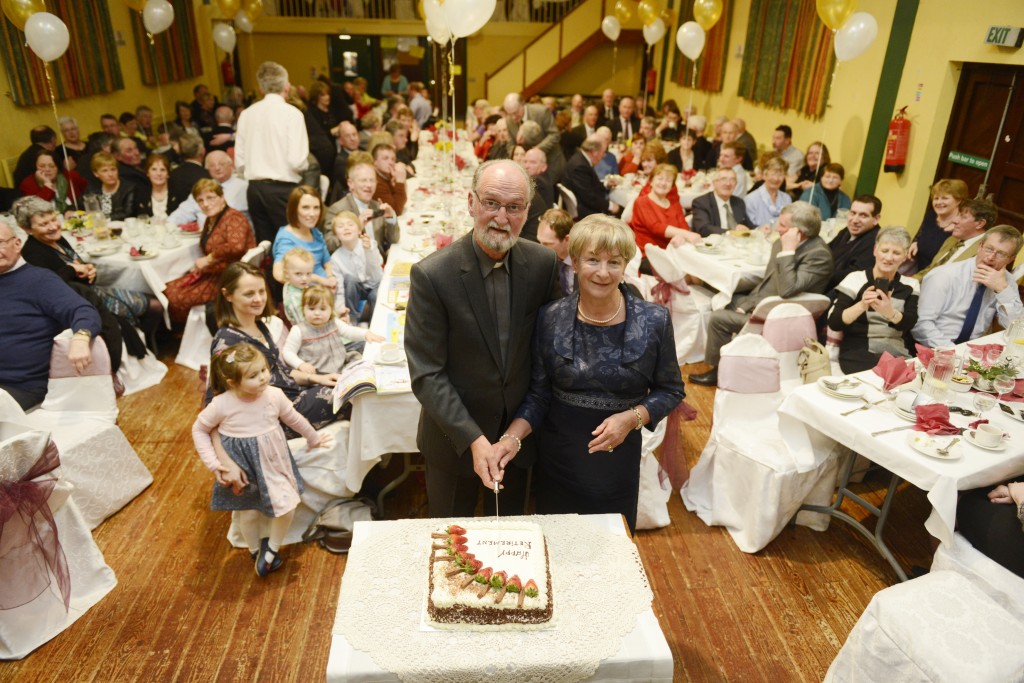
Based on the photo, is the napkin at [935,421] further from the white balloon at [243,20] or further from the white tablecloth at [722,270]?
the white balloon at [243,20]

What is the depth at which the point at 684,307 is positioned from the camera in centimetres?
477

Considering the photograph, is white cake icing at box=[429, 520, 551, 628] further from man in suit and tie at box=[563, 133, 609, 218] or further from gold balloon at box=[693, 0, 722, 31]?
gold balloon at box=[693, 0, 722, 31]

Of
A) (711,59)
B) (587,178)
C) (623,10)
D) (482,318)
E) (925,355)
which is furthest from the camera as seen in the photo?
(623,10)

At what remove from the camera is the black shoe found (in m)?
4.66

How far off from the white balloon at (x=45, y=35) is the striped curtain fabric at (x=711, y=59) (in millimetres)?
9422

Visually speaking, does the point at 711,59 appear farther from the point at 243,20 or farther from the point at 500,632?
the point at 500,632

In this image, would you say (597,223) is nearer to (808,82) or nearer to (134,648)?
(134,648)

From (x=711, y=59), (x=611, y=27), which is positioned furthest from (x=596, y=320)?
(x=611, y=27)

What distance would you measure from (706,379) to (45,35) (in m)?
5.81

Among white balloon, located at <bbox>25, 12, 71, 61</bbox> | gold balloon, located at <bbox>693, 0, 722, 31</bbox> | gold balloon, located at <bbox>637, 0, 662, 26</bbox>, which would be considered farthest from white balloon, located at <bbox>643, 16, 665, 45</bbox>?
white balloon, located at <bbox>25, 12, 71, 61</bbox>

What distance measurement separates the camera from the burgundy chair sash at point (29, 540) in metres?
2.39

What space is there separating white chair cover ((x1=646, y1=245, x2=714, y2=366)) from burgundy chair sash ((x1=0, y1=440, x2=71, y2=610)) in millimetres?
3598

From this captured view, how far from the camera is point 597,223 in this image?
193 cm

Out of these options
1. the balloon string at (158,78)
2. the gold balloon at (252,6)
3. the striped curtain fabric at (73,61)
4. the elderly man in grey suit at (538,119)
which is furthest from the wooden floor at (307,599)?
the gold balloon at (252,6)
